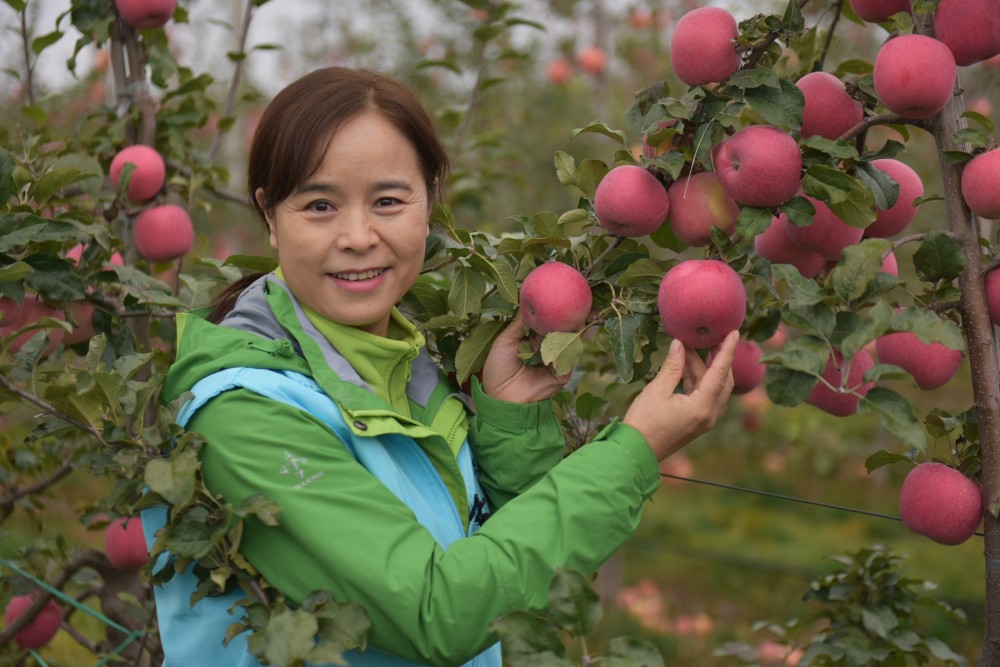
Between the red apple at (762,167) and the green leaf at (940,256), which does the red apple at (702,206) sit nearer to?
the red apple at (762,167)

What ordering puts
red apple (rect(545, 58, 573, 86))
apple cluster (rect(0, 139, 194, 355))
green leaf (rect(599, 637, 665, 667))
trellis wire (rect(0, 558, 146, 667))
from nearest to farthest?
1. green leaf (rect(599, 637, 665, 667))
2. trellis wire (rect(0, 558, 146, 667))
3. apple cluster (rect(0, 139, 194, 355))
4. red apple (rect(545, 58, 573, 86))

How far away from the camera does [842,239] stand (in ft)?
4.41

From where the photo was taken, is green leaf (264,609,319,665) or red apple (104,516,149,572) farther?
red apple (104,516,149,572)

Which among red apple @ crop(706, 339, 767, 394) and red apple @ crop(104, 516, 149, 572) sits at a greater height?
red apple @ crop(706, 339, 767, 394)

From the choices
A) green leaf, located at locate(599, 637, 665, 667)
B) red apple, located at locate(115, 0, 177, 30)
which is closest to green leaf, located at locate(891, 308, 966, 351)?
green leaf, located at locate(599, 637, 665, 667)

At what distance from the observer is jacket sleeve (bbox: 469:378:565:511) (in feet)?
4.70

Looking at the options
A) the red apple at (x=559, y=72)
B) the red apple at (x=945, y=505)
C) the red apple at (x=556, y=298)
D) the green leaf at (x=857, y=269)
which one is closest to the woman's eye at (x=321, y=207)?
the red apple at (x=556, y=298)

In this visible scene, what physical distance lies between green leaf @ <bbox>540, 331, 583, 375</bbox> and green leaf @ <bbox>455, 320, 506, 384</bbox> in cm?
15

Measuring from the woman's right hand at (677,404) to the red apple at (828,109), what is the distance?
0.32 metres

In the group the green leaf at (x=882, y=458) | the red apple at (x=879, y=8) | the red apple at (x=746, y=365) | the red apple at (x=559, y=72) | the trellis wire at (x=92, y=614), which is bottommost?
the red apple at (x=559, y=72)

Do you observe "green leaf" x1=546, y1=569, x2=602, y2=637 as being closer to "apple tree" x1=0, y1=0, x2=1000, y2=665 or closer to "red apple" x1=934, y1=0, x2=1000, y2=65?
"apple tree" x1=0, y1=0, x2=1000, y2=665

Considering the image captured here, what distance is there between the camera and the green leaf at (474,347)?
1.42 meters

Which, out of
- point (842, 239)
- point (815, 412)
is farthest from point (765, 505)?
point (842, 239)

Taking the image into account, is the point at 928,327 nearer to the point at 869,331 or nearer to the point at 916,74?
the point at 869,331
